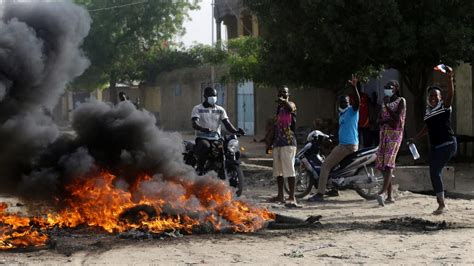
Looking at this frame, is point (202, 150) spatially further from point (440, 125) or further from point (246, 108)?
point (246, 108)

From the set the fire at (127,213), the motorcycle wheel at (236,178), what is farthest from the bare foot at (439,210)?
the motorcycle wheel at (236,178)

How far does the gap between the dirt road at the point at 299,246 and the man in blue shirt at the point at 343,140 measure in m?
1.70

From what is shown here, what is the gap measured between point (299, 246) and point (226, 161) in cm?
386

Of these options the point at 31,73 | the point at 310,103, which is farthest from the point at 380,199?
the point at 310,103

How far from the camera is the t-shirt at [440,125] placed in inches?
366

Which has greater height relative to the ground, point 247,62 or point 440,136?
point 247,62

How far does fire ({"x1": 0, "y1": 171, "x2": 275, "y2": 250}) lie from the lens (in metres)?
7.91

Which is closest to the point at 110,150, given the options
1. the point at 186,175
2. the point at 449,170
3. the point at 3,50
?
the point at 186,175

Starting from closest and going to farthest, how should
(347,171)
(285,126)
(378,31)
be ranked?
(285,126) → (347,171) → (378,31)

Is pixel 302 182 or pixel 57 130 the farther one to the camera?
pixel 302 182

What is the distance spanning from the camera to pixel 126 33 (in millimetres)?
41500

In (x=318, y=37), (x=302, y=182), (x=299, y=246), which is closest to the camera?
(x=299, y=246)

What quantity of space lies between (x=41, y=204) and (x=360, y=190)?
502 centimetres

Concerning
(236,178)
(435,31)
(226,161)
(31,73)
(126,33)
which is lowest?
(236,178)
